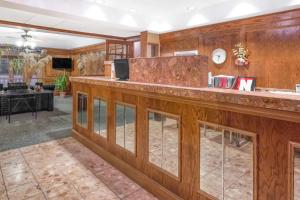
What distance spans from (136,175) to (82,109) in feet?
5.85

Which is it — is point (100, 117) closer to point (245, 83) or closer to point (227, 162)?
point (227, 162)

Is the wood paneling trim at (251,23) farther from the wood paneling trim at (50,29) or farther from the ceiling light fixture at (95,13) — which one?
the wood paneling trim at (50,29)

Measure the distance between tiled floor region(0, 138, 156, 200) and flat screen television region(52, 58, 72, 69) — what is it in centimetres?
901

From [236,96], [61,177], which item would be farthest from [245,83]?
[61,177]

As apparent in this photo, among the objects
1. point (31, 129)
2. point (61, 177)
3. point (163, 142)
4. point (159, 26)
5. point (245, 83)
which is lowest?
point (61, 177)

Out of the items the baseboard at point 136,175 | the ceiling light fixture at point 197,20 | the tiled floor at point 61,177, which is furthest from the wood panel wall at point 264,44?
the tiled floor at point 61,177

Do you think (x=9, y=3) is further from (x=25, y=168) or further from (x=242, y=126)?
(x=242, y=126)

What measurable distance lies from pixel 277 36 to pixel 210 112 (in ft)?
11.3

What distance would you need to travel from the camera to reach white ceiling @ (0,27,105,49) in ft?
24.3

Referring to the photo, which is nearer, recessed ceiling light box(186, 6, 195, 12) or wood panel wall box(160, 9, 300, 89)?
wood panel wall box(160, 9, 300, 89)

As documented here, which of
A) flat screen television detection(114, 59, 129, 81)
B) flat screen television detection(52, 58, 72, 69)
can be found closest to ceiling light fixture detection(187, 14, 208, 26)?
flat screen television detection(114, 59, 129, 81)

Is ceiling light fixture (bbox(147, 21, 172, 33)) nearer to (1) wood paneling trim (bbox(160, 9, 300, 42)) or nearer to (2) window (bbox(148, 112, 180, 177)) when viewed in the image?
(1) wood paneling trim (bbox(160, 9, 300, 42))

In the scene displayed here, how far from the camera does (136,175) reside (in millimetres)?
2350

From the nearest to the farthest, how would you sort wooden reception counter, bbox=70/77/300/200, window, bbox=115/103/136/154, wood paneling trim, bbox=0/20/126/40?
wooden reception counter, bbox=70/77/300/200 → window, bbox=115/103/136/154 → wood paneling trim, bbox=0/20/126/40
